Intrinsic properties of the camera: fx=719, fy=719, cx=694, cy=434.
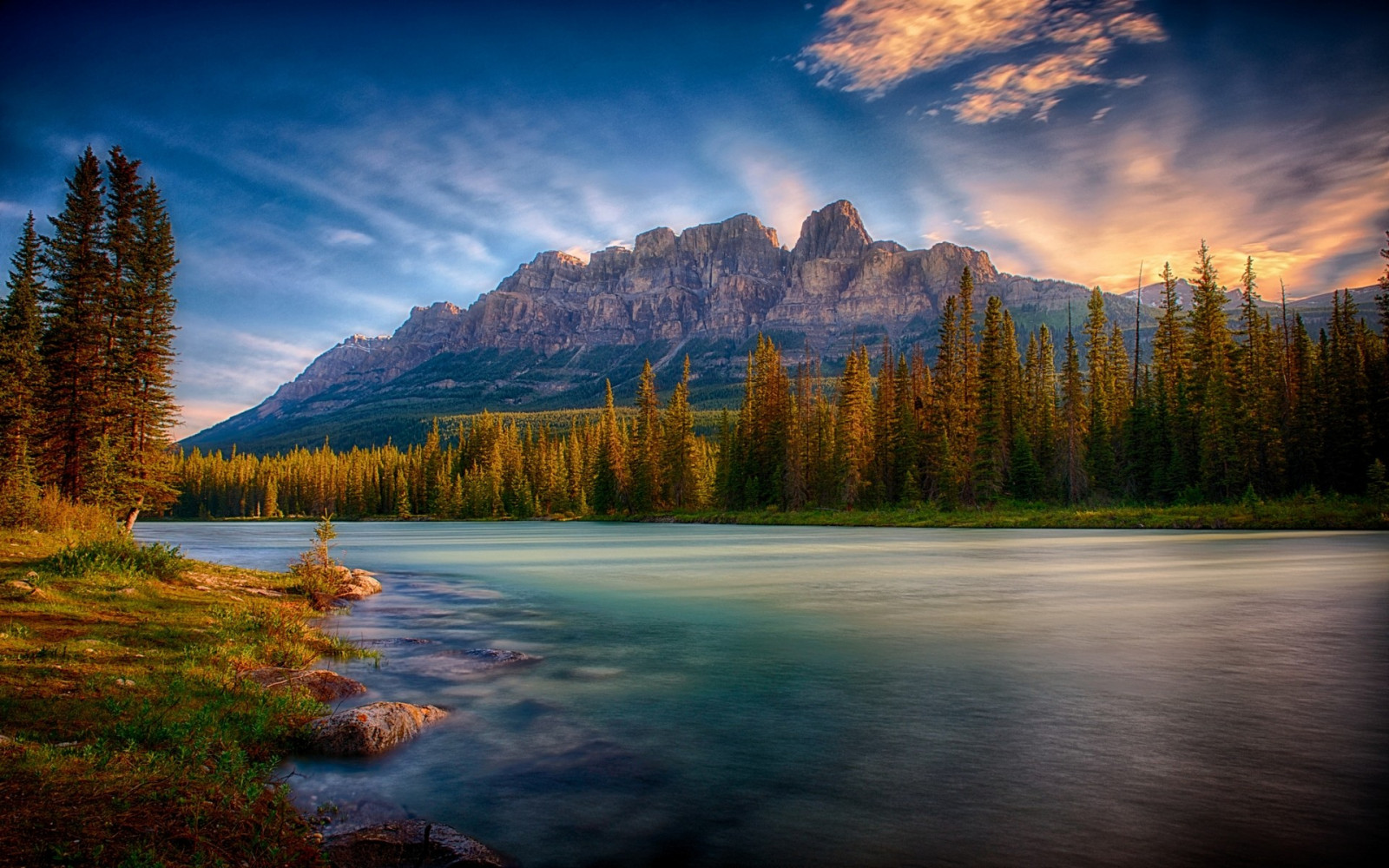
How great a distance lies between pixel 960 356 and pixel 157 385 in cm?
6722

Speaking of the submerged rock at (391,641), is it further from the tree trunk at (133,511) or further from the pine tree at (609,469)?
the pine tree at (609,469)

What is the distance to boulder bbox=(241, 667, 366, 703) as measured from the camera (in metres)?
10.8

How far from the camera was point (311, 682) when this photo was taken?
11.3 metres

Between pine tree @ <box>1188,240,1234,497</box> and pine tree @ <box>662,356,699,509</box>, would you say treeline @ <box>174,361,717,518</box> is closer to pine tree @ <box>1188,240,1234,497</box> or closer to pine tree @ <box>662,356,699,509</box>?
pine tree @ <box>662,356,699,509</box>

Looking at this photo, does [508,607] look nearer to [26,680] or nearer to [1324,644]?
→ [26,680]

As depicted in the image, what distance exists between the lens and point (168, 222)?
1505 inches

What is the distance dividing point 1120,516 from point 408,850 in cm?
6177

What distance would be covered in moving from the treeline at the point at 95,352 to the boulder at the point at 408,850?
33935 mm

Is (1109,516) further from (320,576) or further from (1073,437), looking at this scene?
(320,576)

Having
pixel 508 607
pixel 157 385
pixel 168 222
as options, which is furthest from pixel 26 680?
pixel 168 222

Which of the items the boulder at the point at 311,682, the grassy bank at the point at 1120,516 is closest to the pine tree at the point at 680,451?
the grassy bank at the point at 1120,516

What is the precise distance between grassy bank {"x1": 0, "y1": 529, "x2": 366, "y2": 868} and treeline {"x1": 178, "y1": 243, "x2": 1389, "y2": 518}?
60937 mm

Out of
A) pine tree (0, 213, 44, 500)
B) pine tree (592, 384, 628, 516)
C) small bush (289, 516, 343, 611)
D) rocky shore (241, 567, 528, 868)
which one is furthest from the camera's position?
pine tree (592, 384, 628, 516)

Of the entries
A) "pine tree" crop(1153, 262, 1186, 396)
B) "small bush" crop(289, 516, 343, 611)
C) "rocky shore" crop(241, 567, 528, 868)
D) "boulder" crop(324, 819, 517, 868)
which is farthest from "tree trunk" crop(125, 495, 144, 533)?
"pine tree" crop(1153, 262, 1186, 396)
